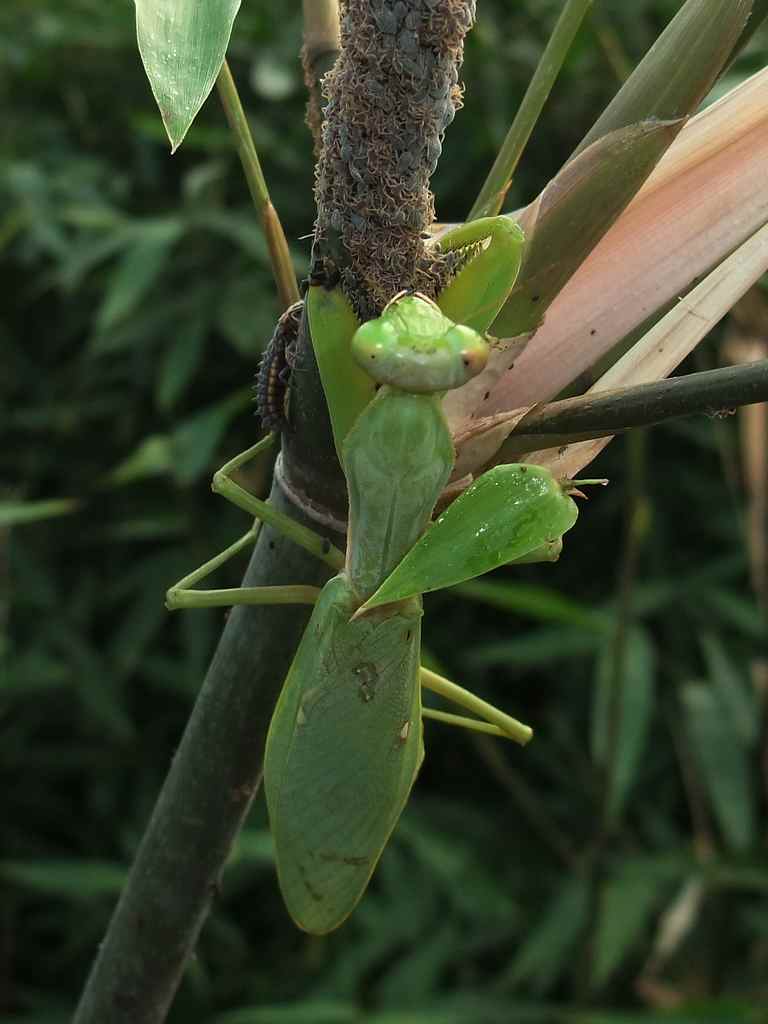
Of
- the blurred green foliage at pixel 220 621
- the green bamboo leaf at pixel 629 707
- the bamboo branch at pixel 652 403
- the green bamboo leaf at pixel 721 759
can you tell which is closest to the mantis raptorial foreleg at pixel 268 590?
the bamboo branch at pixel 652 403

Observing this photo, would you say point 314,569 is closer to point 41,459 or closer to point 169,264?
point 169,264

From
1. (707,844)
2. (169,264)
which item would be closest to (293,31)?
(169,264)

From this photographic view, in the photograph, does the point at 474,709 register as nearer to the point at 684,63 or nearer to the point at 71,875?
the point at 684,63

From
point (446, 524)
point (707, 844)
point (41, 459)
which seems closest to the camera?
point (446, 524)

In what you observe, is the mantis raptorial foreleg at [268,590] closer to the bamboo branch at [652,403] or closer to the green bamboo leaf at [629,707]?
the bamboo branch at [652,403]

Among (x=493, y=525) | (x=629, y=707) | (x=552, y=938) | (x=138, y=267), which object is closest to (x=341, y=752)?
(x=493, y=525)

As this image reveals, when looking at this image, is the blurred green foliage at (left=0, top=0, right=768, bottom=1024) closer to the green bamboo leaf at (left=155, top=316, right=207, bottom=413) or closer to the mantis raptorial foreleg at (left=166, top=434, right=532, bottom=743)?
the green bamboo leaf at (left=155, top=316, right=207, bottom=413)
